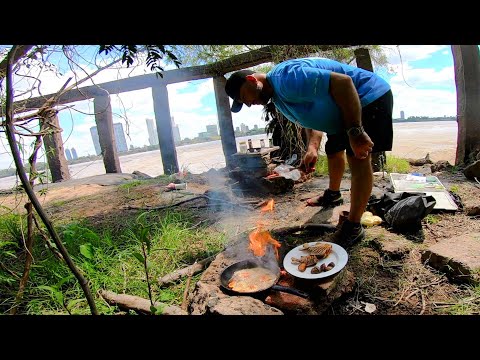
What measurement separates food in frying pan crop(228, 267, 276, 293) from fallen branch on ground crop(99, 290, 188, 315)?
470mm

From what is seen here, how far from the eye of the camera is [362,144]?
2387mm

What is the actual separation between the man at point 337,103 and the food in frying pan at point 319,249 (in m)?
0.51

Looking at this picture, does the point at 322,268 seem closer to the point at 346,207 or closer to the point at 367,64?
the point at 346,207

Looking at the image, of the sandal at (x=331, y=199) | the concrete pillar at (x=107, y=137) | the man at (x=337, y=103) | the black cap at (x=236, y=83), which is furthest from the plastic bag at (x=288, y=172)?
the concrete pillar at (x=107, y=137)

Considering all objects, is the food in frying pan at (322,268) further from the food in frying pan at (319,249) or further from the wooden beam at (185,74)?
the wooden beam at (185,74)

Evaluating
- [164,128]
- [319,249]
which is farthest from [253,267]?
[164,128]

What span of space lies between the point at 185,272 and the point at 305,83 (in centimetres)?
211

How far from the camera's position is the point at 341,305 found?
7.03 feet
